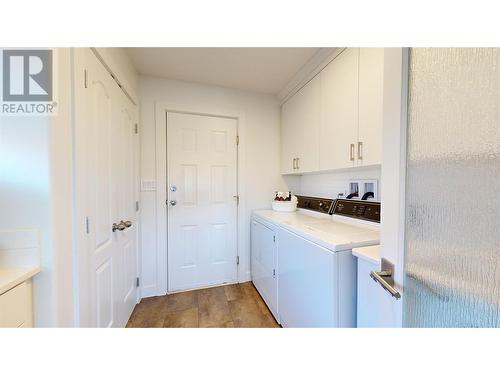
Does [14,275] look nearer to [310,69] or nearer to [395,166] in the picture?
[395,166]

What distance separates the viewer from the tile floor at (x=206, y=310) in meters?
1.67

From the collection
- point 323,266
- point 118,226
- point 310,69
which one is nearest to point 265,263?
point 323,266

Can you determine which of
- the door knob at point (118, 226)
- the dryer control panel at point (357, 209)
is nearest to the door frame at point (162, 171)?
the door knob at point (118, 226)

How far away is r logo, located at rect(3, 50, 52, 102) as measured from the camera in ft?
2.36

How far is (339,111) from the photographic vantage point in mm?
1501

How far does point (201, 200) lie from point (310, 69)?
1716mm

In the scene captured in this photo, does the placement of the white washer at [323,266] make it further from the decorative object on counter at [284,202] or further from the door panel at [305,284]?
the decorative object on counter at [284,202]

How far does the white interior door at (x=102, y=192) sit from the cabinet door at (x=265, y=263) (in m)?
1.21

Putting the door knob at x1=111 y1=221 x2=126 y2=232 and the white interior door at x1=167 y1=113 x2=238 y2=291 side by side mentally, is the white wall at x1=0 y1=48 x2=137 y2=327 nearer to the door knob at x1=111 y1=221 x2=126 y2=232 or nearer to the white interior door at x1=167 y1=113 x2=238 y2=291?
the door knob at x1=111 y1=221 x2=126 y2=232

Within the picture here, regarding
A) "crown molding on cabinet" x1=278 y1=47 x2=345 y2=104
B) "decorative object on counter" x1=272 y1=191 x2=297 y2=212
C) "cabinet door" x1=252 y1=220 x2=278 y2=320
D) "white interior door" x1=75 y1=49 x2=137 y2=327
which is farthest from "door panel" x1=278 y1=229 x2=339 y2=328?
"crown molding on cabinet" x1=278 y1=47 x2=345 y2=104

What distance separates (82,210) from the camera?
948 millimetres

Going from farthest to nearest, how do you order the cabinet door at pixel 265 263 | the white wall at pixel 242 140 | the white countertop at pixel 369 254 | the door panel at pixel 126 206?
the white wall at pixel 242 140, the cabinet door at pixel 265 263, the door panel at pixel 126 206, the white countertop at pixel 369 254
